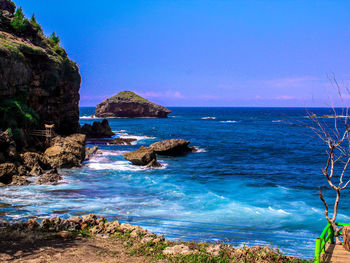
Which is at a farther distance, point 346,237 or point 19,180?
point 19,180

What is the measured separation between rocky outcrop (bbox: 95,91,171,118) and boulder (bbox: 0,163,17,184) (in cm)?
10442

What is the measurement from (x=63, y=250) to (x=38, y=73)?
2882cm

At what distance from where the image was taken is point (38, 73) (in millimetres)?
33969

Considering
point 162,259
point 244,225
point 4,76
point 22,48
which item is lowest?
point 244,225

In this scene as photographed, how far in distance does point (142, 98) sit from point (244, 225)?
118107 millimetres

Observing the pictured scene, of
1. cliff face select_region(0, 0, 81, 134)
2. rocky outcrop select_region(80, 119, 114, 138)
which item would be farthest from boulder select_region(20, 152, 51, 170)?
rocky outcrop select_region(80, 119, 114, 138)

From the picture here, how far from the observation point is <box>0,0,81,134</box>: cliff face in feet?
91.3

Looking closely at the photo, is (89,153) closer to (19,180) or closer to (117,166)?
(117,166)

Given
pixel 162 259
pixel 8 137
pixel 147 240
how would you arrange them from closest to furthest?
pixel 162 259 < pixel 147 240 < pixel 8 137

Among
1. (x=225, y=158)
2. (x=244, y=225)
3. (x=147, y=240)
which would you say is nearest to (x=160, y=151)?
(x=225, y=158)

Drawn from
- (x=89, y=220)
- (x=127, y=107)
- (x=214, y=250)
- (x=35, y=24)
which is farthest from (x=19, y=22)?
(x=127, y=107)

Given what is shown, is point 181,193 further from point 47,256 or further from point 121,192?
point 47,256

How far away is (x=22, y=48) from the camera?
30172mm

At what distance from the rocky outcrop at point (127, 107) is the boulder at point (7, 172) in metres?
104
